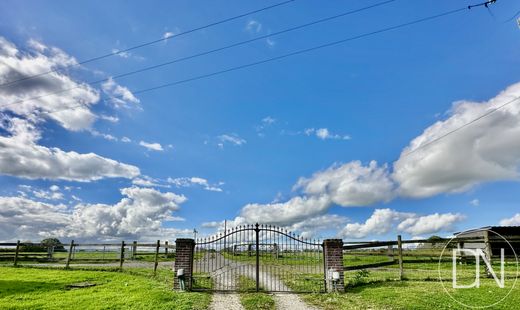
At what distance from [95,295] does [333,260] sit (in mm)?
8091

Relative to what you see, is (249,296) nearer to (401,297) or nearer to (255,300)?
(255,300)

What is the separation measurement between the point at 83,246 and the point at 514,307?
22132 millimetres

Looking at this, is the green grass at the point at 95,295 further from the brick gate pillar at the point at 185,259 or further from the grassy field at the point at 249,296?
the brick gate pillar at the point at 185,259

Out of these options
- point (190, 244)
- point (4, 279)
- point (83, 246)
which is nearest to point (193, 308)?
point (190, 244)

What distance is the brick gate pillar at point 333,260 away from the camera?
40.0 ft

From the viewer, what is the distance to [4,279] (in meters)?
14.7

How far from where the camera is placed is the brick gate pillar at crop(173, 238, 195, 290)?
12.4m

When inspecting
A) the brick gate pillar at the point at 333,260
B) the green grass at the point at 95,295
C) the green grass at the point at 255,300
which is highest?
the brick gate pillar at the point at 333,260

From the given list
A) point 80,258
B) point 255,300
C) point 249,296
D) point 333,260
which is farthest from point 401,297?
point 80,258

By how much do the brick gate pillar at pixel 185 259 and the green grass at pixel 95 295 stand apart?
62cm

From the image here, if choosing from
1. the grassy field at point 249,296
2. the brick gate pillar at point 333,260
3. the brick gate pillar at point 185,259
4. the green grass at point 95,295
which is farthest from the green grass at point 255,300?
the brick gate pillar at point 333,260

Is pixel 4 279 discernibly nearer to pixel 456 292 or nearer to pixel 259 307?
pixel 259 307

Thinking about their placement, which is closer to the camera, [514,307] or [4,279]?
[514,307]

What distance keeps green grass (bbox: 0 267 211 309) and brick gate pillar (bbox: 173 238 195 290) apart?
62 centimetres
